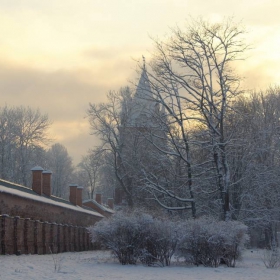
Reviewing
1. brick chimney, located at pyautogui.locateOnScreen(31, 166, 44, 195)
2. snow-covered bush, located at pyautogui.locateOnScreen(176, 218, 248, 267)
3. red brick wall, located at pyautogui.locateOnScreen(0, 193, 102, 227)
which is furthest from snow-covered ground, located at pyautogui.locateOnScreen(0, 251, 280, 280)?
brick chimney, located at pyautogui.locateOnScreen(31, 166, 44, 195)

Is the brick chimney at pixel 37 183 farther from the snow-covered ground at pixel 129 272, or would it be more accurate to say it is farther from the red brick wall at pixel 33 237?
the snow-covered ground at pixel 129 272

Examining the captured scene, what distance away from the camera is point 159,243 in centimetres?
2336

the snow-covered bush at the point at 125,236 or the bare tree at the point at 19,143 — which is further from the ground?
the bare tree at the point at 19,143

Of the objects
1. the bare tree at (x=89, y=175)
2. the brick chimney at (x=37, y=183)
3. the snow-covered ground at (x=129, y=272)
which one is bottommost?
the snow-covered ground at (x=129, y=272)

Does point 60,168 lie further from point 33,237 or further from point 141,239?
point 141,239

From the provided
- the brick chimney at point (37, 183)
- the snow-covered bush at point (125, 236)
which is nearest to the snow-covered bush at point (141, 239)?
the snow-covered bush at point (125, 236)

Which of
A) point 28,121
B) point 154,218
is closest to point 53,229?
point 154,218

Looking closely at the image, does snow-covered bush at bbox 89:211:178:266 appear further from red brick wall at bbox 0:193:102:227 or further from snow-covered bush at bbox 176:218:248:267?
red brick wall at bbox 0:193:102:227

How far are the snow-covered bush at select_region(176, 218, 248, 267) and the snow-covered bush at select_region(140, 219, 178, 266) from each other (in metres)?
0.40

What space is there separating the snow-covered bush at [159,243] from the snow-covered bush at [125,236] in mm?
240

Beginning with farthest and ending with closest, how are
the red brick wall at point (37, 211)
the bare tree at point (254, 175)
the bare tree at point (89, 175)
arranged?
the bare tree at point (89, 175) → the bare tree at point (254, 175) → the red brick wall at point (37, 211)

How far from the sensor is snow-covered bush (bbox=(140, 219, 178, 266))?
2344cm

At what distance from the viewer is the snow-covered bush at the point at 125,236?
77.6 ft

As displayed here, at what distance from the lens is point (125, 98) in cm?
5038
